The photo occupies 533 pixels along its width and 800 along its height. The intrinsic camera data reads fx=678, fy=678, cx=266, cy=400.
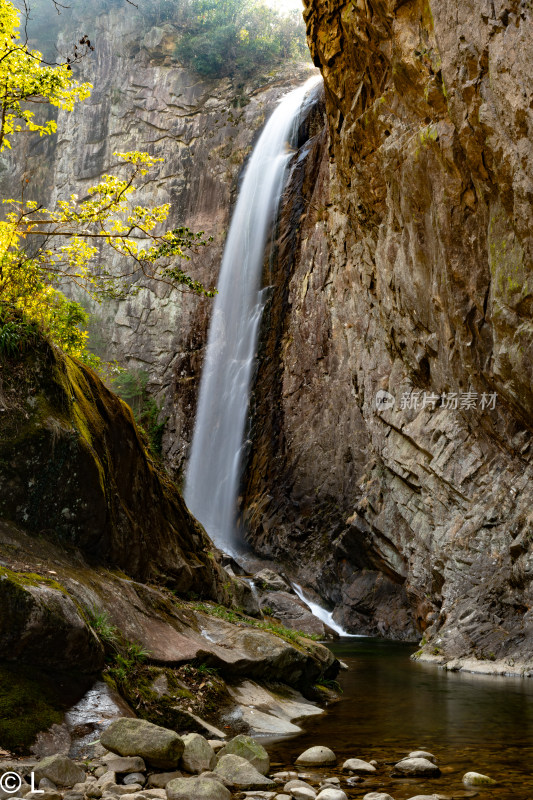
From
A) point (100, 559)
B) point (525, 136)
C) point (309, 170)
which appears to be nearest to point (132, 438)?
point (100, 559)

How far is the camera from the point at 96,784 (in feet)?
13.9

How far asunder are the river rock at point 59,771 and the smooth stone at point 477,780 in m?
2.73

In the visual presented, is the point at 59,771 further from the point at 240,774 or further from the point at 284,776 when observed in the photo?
the point at 284,776

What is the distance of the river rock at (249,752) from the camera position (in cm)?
499

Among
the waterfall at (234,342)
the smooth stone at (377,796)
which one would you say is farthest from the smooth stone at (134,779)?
the waterfall at (234,342)

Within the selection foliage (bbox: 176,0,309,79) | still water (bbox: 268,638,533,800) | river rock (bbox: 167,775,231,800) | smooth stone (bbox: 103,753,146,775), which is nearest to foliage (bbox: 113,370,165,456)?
foliage (bbox: 176,0,309,79)

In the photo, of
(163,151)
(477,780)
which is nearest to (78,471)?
(477,780)

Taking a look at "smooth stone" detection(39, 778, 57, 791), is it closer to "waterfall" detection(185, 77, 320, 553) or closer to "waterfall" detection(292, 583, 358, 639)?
"waterfall" detection(292, 583, 358, 639)

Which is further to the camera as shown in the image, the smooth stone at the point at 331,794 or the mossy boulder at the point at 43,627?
the mossy boulder at the point at 43,627

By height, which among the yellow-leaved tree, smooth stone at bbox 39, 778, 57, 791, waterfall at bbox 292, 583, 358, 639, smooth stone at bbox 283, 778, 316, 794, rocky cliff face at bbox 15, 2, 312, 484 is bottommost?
waterfall at bbox 292, 583, 358, 639

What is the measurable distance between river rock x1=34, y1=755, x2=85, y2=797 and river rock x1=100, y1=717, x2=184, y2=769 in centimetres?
43

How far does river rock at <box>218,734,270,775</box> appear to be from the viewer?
499 centimetres

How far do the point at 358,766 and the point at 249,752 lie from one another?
2.87 feet

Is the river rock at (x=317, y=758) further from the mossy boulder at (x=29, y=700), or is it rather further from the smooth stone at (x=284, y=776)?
the mossy boulder at (x=29, y=700)
